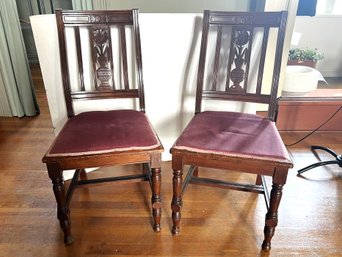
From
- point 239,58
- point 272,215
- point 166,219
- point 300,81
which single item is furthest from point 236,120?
point 300,81

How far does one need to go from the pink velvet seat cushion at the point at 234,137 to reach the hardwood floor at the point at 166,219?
0.47 metres

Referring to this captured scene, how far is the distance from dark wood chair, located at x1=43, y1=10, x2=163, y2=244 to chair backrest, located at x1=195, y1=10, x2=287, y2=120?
14.2 inches

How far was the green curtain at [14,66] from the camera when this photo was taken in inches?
90.5

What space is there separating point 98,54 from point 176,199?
31.0 inches

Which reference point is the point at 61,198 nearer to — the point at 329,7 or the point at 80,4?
A: the point at 80,4

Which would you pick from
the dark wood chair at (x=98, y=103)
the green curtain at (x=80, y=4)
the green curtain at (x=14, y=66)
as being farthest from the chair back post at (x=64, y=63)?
the green curtain at (x=80, y=4)

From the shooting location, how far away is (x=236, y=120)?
4.40 ft

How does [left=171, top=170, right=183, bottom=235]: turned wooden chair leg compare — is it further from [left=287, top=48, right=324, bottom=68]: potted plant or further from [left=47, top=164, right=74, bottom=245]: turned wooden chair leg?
[left=287, top=48, right=324, bottom=68]: potted plant

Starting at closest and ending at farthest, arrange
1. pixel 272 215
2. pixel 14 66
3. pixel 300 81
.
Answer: pixel 272 215
pixel 300 81
pixel 14 66

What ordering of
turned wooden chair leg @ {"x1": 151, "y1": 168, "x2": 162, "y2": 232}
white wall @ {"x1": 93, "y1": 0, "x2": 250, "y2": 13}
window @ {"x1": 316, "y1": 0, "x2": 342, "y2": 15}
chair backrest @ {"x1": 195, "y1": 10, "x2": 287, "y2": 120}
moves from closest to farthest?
turned wooden chair leg @ {"x1": 151, "y1": 168, "x2": 162, "y2": 232}, chair backrest @ {"x1": 195, "y1": 10, "x2": 287, "y2": 120}, window @ {"x1": 316, "y1": 0, "x2": 342, "y2": 15}, white wall @ {"x1": 93, "y1": 0, "x2": 250, "y2": 13}

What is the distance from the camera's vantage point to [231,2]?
10.8 feet

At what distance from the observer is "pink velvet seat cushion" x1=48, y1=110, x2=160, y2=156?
44.3 inches

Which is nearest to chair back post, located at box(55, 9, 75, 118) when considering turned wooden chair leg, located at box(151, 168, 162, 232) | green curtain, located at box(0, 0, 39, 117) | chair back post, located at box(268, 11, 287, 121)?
turned wooden chair leg, located at box(151, 168, 162, 232)

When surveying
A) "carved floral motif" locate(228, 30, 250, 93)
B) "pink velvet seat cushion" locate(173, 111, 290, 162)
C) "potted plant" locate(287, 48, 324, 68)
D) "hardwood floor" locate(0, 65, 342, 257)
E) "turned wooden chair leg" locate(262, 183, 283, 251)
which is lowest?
"hardwood floor" locate(0, 65, 342, 257)
